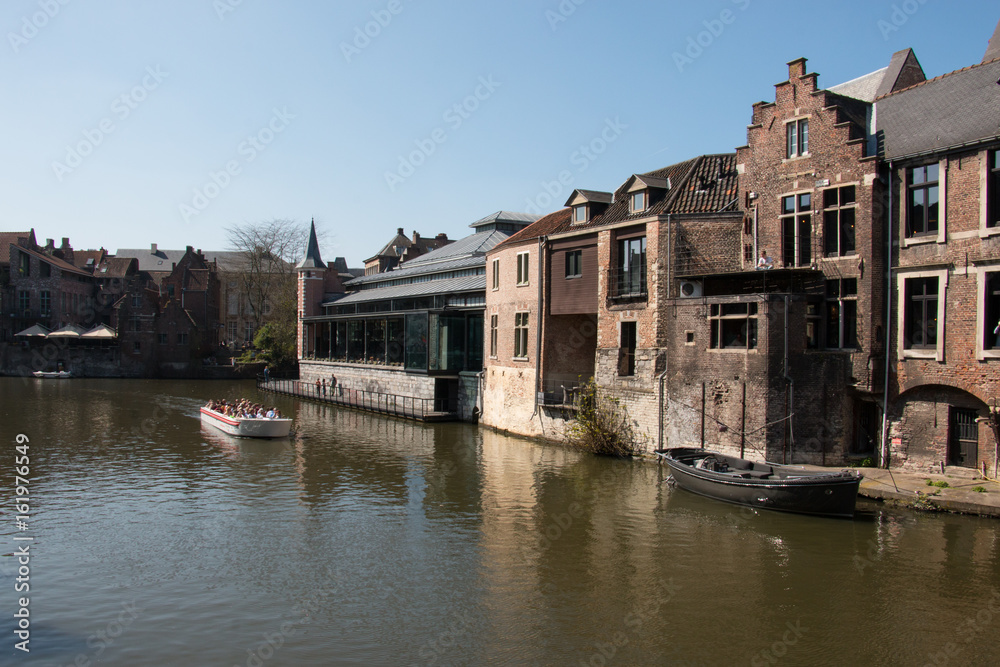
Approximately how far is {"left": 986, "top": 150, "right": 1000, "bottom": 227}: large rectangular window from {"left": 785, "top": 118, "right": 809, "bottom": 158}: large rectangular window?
4958 millimetres

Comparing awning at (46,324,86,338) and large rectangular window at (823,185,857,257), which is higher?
large rectangular window at (823,185,857,257)

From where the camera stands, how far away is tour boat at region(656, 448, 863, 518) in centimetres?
1664

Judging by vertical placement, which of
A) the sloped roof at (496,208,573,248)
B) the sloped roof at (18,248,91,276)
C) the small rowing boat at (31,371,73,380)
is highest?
the sloped roof at (18,248,91,276)

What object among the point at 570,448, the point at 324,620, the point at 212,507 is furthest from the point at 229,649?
the point at 570,448

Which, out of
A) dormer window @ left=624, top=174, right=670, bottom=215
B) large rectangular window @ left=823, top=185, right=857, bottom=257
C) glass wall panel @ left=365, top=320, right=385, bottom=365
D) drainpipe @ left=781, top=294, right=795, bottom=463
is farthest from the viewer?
glass wall panel @ left=365, top=320, right=385, bottom=365

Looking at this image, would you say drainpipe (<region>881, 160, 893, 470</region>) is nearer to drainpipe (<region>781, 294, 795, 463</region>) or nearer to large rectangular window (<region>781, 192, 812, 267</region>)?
large rectangular window (<region>781, 192, 812, 267</region>)

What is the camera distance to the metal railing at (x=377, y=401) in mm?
37500

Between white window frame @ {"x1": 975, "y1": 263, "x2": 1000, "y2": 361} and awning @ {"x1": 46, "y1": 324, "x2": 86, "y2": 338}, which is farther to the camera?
awning @ {"x1": 46, "y1": 324, "x2": 86, "y2": 338}

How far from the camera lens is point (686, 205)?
25344mm

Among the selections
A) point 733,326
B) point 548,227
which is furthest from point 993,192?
point 548,227

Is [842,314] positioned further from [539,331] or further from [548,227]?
[548,227]

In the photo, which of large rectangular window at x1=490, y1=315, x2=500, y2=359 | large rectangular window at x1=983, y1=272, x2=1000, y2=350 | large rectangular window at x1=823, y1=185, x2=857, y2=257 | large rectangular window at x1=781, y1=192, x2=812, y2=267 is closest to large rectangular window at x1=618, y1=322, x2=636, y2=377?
large rectangular window at x1=781, y1=192, x2=812, y2=267

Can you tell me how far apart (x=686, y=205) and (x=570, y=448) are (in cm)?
Answer: 1005

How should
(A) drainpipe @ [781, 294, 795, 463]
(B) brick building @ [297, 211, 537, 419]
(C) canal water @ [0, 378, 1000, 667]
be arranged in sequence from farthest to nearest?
1. (B) brick building @ [297, 211, 537, 419]
2. (A) drainpipe @ [781, 294, 795, 463]
3. (C) canal water @ [0, 378, 1000, 667]
